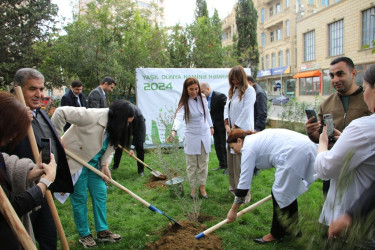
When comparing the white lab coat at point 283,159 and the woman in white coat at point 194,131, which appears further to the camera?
the woman in white coat at point 194,131

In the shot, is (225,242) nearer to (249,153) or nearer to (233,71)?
(249,153)

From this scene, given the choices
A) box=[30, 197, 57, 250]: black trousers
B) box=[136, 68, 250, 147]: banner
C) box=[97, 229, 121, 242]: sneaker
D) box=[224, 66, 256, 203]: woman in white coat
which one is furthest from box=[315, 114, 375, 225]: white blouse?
box=[136, 68, 250, 147]: banner

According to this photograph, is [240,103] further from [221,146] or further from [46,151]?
[46,151]

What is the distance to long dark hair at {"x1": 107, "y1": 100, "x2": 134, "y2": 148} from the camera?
3.26m

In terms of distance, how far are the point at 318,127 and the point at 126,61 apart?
27.8 feet

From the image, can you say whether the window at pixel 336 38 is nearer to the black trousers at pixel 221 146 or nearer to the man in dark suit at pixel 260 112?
the black trousers at pixel 221 146

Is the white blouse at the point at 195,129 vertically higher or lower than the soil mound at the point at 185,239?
higher

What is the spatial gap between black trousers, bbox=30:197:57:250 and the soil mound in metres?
1.24

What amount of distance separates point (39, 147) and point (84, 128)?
2.97 ft

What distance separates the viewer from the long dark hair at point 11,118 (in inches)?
57.9

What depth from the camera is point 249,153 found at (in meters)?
2.82

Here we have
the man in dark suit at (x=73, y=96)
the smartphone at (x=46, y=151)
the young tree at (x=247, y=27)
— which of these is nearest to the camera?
the smartphone at (x=46, y=151)

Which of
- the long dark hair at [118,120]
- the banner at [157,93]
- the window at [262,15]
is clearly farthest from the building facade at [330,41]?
the long dark hair at [118,120]

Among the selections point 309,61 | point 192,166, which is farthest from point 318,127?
point 309,61
